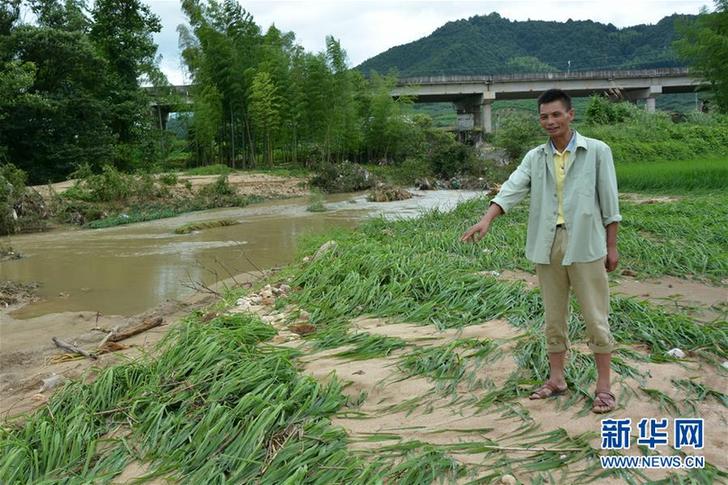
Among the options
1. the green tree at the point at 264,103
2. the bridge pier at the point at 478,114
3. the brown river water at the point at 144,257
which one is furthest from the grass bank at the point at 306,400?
the bridge pier at the point at 478,114

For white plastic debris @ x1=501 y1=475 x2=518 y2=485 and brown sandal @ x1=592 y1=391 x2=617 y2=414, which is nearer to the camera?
white plastic debris @ x1=501 y1=475 x2=518 y2=485

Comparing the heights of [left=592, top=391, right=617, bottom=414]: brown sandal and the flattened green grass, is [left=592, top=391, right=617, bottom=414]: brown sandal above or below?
below

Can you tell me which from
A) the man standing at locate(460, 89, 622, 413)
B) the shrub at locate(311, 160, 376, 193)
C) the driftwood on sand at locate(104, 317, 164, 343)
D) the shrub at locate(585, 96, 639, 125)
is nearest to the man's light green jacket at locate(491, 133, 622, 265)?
the man standing at locate(460, 89, 622, 413)

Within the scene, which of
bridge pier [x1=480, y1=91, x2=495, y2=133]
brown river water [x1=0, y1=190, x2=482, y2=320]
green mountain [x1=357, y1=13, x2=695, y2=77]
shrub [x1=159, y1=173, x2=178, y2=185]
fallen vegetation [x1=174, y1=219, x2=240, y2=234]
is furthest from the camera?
green mountain [x1=357, y1=13, x2=695, y2=77]

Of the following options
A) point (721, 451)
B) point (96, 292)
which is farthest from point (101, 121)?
point (721, 451)

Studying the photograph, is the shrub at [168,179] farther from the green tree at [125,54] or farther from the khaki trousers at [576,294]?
the khaki trousers at [576,294]

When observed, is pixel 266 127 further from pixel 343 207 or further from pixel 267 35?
pixel 343 207

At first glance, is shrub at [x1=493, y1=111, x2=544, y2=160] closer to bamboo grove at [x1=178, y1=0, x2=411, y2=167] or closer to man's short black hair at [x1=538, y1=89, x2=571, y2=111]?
bamboo grove at [x1=178, y1=0, x2=411, y2=167]

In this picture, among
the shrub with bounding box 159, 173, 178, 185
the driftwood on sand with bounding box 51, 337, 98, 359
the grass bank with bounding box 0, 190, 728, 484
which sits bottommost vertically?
the driftwood on sand with bounding box 51, 337, 98, 359

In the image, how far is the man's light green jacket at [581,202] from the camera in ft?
8.30

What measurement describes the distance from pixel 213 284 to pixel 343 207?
1063 cm

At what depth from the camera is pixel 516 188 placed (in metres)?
2.75

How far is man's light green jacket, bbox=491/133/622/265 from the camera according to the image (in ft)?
8.30

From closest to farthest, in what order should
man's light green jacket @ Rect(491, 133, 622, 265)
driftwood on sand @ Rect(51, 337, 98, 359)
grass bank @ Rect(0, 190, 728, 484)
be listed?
grass bank @ Rect(0, 190, 728, 484) → man's light green jacket @ Rect(491, 133, 622, 265) → driftwood on sand @ Rect(51, 337, 98, 359)
